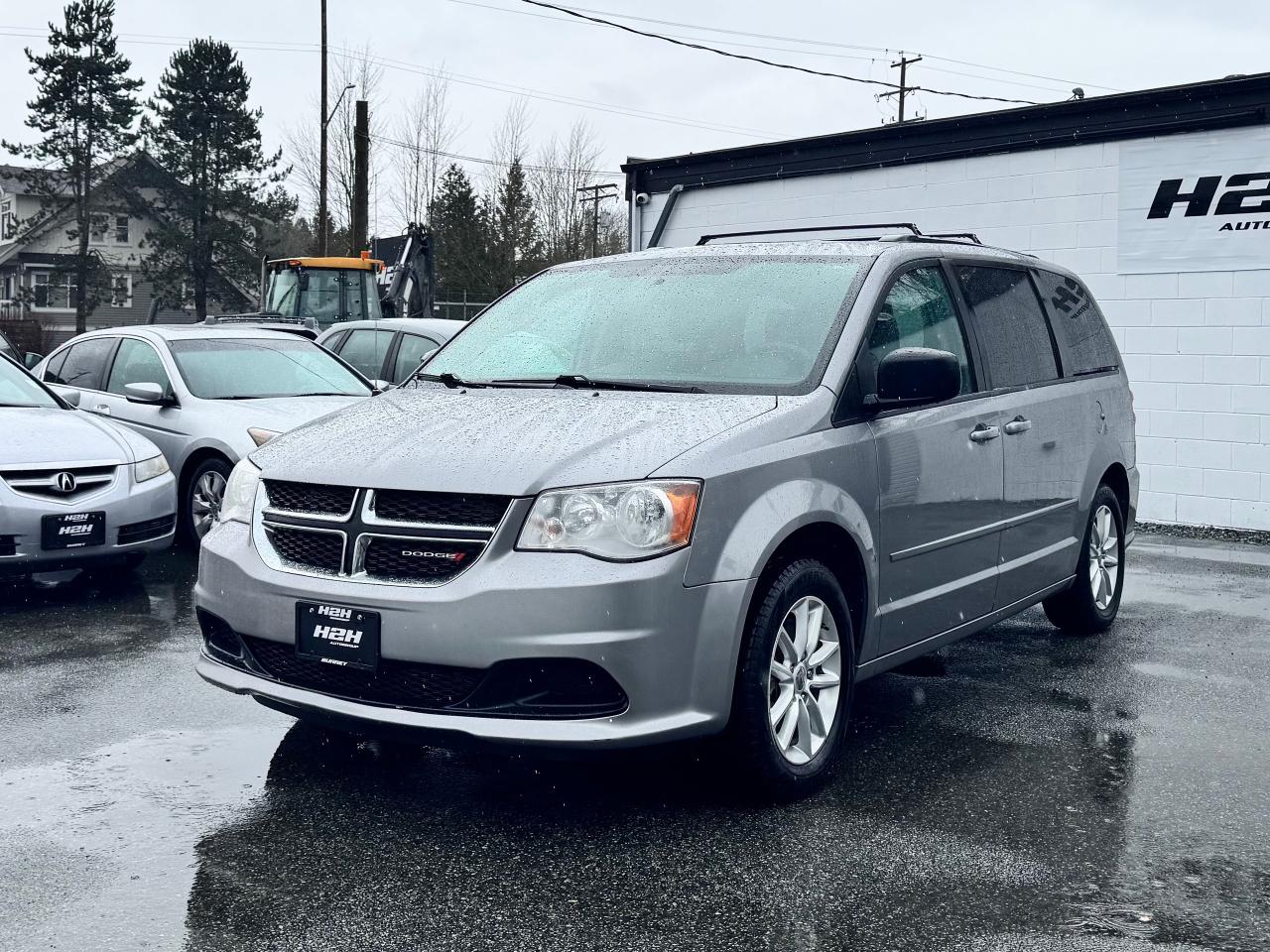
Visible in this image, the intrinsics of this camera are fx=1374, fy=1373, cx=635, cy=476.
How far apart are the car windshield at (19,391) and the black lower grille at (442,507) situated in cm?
544

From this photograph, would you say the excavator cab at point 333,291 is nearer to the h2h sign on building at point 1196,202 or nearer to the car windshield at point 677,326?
the h2h sign on building at point 1196,202

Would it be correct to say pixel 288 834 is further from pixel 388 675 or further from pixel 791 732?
pixel 791 732

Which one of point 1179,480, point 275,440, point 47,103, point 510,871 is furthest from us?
point 47,103

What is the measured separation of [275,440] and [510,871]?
1.77m

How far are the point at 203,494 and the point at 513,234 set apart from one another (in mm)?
42013

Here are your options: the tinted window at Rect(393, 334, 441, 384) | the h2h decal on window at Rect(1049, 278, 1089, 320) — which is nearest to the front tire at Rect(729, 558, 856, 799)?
the h2h decal on window at Rect(1049, 278, 1089, 320)

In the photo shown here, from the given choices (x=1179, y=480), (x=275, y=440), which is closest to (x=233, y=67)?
(x=1179, y=480)

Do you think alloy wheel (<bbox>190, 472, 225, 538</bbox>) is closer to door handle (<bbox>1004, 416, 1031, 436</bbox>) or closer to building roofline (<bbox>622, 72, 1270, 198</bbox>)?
door handle (<bbox>1004, 416, 1031, 436</bbox>)

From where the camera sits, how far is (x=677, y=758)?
4684 millimetres

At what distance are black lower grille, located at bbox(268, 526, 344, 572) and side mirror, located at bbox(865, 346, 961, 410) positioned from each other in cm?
180

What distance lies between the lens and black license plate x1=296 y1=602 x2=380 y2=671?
3857mm

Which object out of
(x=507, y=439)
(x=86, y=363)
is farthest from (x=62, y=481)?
(x=507, y=439)

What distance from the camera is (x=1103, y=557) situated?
6.89 meters

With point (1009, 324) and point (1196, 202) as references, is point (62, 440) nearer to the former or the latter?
point (1009, 324)
